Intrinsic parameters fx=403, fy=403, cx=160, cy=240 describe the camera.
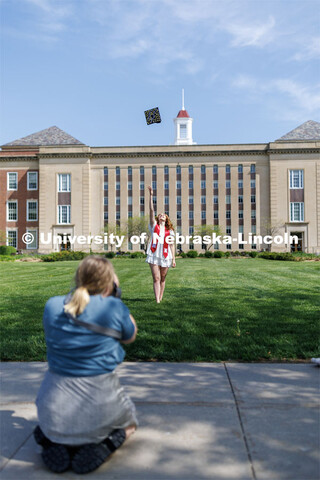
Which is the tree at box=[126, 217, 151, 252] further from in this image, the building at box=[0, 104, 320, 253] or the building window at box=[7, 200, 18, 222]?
the building window at box=[7, 200, 18, 222]

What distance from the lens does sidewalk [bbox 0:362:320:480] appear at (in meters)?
2.47

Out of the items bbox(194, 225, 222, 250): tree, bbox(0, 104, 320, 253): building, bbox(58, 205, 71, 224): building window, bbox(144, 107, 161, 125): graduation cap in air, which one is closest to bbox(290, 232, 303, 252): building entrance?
bbox(0, 104, 320, 253): building

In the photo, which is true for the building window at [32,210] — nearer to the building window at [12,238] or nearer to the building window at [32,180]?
the building window at [32,180]

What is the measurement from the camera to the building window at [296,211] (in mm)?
59188

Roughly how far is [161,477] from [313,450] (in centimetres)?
104

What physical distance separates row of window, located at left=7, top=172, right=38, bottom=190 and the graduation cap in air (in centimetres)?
5435

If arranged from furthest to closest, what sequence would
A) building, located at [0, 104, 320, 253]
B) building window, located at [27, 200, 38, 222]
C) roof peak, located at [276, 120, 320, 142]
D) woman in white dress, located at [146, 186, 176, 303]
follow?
building window, located at [27, 200, 38, 222] < roof peak, located at [276, 120, 320, 142] < building, located at [0, 104, 320, 253] < woman in white dress, located at [146, 186, 176, 303]

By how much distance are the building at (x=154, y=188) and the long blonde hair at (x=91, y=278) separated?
57.7 metres

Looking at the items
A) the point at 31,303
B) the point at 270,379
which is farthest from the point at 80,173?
the point at 270,379

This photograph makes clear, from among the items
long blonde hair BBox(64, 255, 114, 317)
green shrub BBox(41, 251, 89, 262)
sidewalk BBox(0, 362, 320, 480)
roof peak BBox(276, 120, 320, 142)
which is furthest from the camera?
roof peak BBox(276, 120, 320, 142)

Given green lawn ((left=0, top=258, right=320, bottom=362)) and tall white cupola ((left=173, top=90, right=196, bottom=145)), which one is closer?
green lawn ((left=0, top=258, right=320, bottom=362))

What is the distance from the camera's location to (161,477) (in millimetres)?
2385

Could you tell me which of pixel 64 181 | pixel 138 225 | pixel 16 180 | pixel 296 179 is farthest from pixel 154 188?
pixel 16 180

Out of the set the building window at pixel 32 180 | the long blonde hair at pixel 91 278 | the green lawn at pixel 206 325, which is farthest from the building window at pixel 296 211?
the long blonde hair at pixel 91 278
